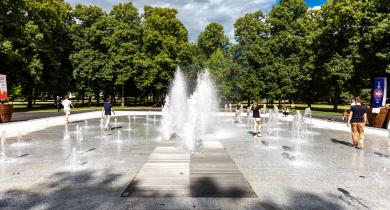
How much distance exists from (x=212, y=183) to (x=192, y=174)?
3.18 ft

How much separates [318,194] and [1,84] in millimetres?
24537

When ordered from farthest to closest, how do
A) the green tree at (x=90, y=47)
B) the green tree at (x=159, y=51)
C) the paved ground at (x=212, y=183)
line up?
the green tree at (x=159, y=51), the green tree at (x=90, y=47), the paved ground at (x=212, y=183)

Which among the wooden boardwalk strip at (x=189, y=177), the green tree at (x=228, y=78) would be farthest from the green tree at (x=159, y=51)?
the wooden boardwalk strip at (x=189, y=177)

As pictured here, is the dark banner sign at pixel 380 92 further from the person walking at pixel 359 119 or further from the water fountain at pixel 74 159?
the water fountain at pixel 74 159

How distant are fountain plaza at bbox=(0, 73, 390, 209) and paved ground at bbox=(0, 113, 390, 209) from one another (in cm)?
2

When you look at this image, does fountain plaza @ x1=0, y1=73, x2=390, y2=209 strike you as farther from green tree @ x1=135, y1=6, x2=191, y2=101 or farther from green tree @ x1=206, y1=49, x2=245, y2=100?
green tree @ x1=135, y1=6, x2=191, y2=101

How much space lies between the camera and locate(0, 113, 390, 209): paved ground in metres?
6.29

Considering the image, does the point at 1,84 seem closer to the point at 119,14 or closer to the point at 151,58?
the point at 151,58

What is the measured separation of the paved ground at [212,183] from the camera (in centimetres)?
629

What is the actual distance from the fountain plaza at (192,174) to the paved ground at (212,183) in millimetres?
21

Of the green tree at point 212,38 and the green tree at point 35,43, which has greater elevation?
the green tree at point 212,38

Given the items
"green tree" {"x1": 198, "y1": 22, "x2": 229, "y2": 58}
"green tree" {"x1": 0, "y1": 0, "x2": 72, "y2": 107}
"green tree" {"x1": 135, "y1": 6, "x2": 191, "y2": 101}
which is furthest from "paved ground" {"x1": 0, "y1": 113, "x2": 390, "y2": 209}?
"green tree" {"x1": 198, "y1": 22, "x2": 229, "y2": 58}

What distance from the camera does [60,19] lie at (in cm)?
4909

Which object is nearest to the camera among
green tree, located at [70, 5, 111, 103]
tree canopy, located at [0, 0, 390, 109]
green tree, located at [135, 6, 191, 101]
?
tree canopy, located at [0, 0, 390, 109]
